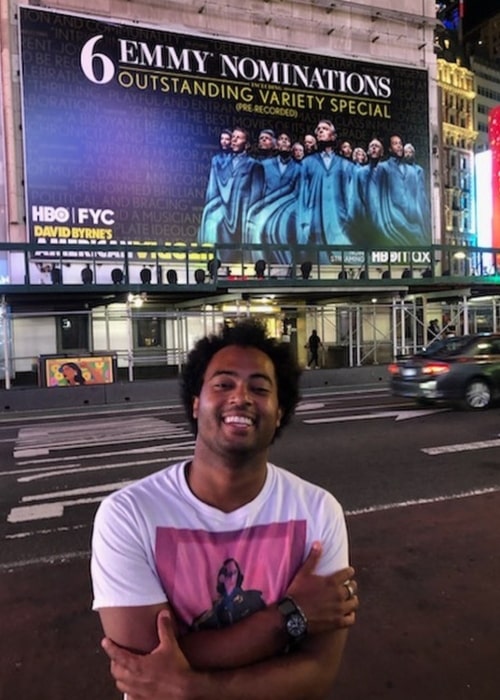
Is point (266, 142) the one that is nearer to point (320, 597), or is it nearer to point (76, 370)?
point (76, 370)

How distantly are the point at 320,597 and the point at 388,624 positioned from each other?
201 cm

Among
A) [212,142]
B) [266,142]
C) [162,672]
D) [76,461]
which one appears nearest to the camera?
[162,672]

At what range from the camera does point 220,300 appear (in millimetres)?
21547

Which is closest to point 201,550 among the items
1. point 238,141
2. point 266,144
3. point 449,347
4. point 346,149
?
point 449,347

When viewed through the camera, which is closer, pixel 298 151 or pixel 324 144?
pixel 298 151

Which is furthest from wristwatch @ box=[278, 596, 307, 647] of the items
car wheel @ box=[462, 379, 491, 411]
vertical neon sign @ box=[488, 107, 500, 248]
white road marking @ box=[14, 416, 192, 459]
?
vertical neon sign @ box=[488, 107, 500, 248]

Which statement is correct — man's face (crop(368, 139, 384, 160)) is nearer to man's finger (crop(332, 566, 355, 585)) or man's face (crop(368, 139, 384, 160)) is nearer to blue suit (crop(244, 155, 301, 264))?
blue suit (crop(244, 155, 301, 264))

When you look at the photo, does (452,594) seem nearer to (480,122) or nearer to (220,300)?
(220,300)

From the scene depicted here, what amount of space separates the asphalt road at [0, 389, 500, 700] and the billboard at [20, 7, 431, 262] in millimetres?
Answer: 12738

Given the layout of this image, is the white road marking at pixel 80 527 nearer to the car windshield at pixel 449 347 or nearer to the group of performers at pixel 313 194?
the car windshield at pixel 449 347

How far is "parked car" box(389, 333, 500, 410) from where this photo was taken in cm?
1184

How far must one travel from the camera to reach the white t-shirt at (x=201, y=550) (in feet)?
5.53

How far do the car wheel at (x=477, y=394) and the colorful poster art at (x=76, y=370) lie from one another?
A: 9.29 m

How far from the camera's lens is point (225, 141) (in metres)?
25.7
